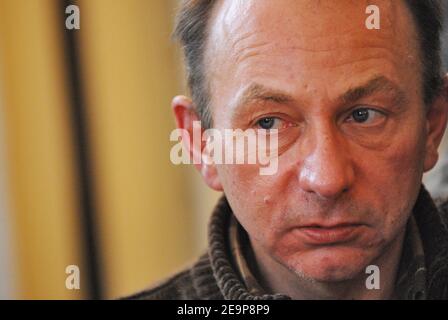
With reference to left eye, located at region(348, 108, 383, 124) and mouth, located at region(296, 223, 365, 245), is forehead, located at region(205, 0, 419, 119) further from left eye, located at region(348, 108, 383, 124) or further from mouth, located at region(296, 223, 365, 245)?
mouth, located at region(296, 223, 365, 245)

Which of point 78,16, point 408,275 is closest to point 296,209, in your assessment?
point 408,275

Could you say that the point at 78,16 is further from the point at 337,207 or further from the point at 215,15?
the point at 337,207

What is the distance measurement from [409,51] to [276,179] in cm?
24

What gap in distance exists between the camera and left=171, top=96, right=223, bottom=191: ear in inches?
42.4

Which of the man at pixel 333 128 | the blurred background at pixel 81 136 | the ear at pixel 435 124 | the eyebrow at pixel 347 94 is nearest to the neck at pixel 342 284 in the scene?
the man at pixel 333 128

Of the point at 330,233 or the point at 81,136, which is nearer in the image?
the point at 330,233

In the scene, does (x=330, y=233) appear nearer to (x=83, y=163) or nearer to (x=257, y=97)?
(x=257, y=97)

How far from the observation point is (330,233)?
3.10 feet

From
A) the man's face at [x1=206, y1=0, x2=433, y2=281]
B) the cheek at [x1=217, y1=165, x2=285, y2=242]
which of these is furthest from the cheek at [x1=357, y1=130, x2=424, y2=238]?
the cheek at [x1=217, y1=165, x2=285, y2=242]

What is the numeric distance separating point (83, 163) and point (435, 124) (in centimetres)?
Result: 65

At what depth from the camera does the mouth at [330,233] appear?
94 cm

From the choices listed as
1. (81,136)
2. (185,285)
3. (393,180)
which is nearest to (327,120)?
(393,180)

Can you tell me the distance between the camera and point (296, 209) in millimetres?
946

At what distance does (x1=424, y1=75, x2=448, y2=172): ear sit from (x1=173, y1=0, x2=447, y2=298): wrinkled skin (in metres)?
0.02
